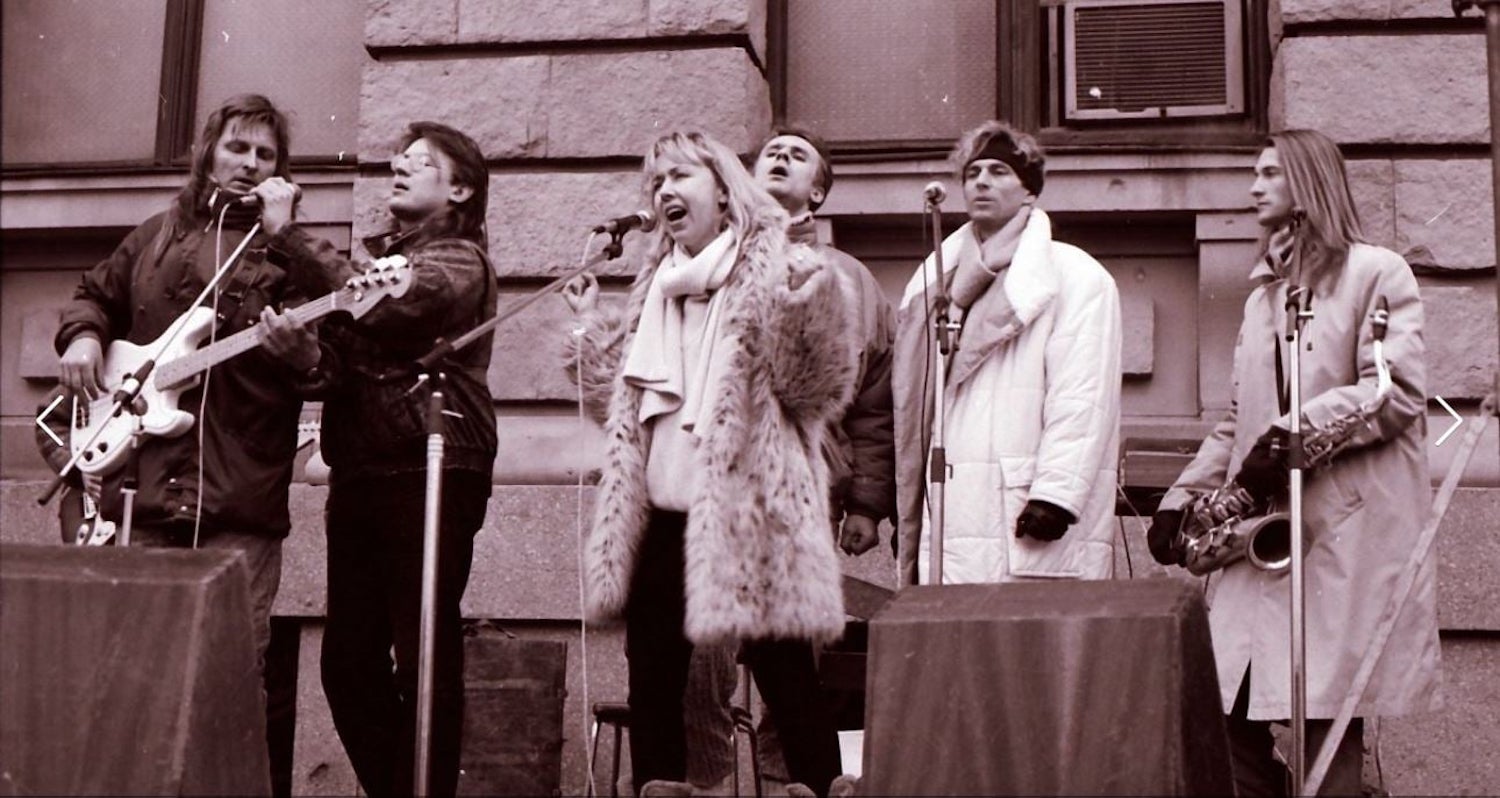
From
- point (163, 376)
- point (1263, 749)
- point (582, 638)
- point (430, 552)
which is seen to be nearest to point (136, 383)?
point (163, 376)

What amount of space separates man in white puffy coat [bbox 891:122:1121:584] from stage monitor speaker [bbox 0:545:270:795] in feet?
7.13

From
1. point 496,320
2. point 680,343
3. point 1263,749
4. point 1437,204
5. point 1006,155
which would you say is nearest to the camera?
point 496,320

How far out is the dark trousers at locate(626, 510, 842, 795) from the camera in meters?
5.77

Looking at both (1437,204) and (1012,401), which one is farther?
(1437,204)

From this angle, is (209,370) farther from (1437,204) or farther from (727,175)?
(1437,204)

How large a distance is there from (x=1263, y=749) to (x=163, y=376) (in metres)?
3.60

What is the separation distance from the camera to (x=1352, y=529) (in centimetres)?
585

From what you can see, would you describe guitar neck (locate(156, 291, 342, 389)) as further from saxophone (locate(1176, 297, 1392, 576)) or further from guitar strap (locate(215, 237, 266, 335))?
saxophone (locate(1176, 297, 1392, 576))

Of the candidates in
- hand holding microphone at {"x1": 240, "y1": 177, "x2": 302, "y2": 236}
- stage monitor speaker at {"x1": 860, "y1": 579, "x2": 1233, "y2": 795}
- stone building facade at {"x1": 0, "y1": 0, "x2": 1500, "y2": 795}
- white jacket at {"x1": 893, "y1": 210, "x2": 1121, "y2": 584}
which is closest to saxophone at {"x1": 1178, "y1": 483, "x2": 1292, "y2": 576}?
white jacket at {"x1": 893, "y1": 210, "x2": 1121, "y2": 584}

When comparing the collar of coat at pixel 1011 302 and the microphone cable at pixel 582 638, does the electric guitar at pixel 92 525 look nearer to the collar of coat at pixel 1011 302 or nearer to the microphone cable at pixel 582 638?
the microphone cable at pixel 582 638

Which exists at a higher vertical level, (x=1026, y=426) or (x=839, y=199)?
(x=839, y=199)

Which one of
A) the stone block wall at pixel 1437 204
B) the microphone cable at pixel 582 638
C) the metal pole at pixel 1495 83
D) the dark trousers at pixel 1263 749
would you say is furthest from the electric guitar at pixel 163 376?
the stone block wall at pixel 1437 204

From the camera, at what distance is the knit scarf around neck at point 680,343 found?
6020 millimetres

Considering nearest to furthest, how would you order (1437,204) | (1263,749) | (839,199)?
(1263,749)
(1437,204)
(839,199)
